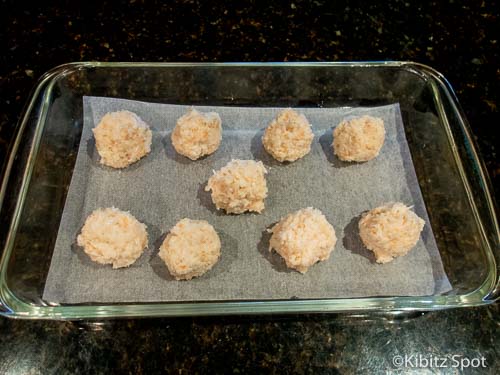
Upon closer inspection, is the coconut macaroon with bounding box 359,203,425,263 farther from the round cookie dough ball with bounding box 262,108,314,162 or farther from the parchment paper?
the round cookie dough ball with bounding box 262,108,314,162

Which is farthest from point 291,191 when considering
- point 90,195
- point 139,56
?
point 139,56

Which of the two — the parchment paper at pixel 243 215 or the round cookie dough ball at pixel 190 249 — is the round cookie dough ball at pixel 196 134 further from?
the round cookie dough ball at pixel 190 249

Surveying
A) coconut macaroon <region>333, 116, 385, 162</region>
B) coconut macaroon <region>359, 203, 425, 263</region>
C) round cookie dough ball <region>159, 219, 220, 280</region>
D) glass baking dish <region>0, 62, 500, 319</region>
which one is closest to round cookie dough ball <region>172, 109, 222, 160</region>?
glass baking dish <region>0, 62, 500, 319</region>

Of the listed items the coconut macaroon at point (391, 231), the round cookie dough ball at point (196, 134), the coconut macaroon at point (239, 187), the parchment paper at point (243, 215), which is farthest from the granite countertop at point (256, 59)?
the round cookie dough ball at point (196, 134)

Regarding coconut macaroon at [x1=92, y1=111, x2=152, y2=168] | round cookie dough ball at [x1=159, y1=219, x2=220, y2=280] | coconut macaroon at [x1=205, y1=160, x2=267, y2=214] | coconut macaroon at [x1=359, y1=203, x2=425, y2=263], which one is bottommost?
round cookie dough ball at [x1=159, y1=219, x2=220, y2=280]

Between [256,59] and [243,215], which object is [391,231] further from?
[256,59]

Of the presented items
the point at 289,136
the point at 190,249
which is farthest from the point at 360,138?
the point at 190,249

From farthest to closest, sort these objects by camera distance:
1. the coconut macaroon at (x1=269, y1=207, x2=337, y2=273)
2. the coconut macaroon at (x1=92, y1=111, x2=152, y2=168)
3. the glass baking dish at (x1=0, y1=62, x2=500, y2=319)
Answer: the coconut macaroon at (x1=92, y1=111, x2=152, y2=168) < the coconut macaroon at (x1=269, y1=207, x2=337, y2=273) < the glass baking dish at (x1=0, y1=62, x2=500, y2=319)
